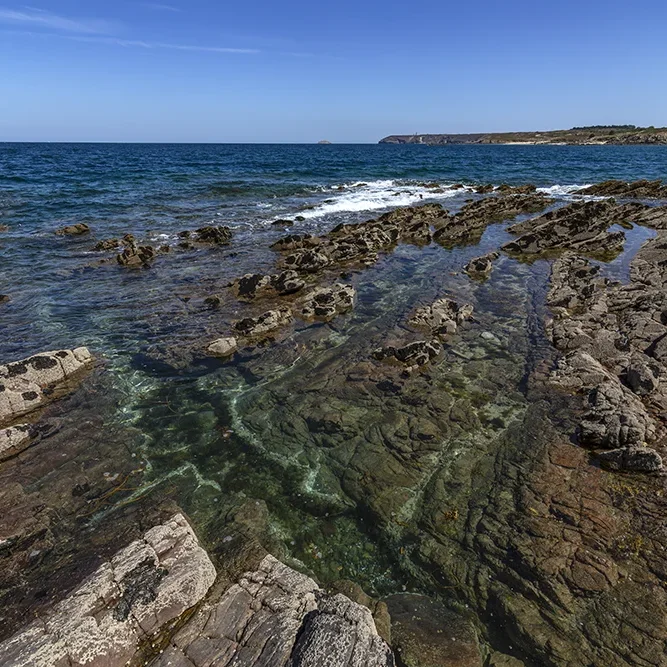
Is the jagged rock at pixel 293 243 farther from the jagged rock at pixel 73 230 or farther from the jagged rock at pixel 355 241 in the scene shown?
the jagged rock at pixel 73 230

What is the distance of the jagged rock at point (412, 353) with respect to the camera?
13336mm

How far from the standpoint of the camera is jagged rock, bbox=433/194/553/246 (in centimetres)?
3131

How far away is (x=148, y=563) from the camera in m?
6.30

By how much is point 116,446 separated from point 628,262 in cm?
2784

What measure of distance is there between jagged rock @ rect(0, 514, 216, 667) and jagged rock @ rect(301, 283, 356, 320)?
11.4m

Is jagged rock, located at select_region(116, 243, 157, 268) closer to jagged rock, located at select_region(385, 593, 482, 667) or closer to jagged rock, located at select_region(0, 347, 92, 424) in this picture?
jagged rock, located at select_region(0, 347, 92, 424)

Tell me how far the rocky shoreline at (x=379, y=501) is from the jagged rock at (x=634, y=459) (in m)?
0.03

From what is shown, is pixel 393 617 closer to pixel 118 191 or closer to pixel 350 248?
pixel 350 248

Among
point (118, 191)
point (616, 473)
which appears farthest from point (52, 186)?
point (616, 473)

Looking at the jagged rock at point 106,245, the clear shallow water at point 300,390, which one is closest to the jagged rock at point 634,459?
the clear shallow water at point 300,390

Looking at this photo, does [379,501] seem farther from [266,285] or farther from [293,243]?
[293,243]

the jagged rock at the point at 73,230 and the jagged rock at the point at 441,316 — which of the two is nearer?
the jagged rock at the point at 441,316

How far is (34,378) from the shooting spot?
11.8m

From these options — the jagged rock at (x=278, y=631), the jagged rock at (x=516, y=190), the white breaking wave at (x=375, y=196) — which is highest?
the jagged rock at (x=278, y=631)
